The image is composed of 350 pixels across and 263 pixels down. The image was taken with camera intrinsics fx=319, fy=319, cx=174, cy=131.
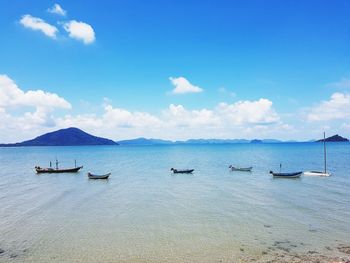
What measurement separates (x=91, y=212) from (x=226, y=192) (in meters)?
20.5

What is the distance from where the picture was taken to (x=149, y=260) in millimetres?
21078

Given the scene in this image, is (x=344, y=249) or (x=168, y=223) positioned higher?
(x=168, y=223)

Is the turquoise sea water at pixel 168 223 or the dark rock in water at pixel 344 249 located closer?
the dark rock in water at pixel 344 249

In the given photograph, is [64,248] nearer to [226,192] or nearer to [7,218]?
[7,218]

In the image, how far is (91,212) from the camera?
3475 centimetres

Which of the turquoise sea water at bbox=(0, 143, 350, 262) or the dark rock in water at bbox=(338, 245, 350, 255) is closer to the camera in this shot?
the dark rock in water at bbox=(338, 245, 350, 255)

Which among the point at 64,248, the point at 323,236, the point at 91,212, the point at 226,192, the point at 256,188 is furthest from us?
the point at 256,188

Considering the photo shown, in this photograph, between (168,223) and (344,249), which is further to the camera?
(168,223)

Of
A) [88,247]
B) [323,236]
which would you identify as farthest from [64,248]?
[323,236]

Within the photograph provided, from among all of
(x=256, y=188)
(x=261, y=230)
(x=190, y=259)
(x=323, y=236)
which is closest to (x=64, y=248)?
(x=190, y=259)

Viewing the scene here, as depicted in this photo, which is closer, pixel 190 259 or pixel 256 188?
pixel 190 259

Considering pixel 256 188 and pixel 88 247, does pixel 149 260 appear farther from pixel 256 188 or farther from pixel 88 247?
pixel 256 188

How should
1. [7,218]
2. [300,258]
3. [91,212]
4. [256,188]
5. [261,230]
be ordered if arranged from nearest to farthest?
[300,258] < [261,230] < [7,218] < [91,212] < [256,188]

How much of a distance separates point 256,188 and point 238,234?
26.3 m
